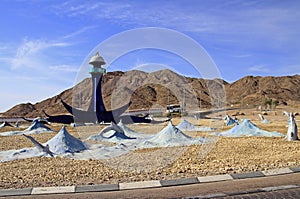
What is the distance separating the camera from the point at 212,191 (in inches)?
277

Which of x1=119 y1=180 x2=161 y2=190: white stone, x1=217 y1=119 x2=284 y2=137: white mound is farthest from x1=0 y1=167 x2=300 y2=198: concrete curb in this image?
x1=217 y1=119 x2=284 y2=137: white mound

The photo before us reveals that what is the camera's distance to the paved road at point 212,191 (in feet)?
21.9

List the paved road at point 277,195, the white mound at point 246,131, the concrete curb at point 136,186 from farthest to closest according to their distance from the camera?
the white mound at point 246,131 < the concrete curb at point 136,186 < the paved road at point 277,195

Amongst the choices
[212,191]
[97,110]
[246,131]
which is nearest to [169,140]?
[246,131]

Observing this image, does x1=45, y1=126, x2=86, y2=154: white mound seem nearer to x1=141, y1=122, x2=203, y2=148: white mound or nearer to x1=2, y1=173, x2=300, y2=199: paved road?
x1=141, y1=122, x2=203, y2=148: white mound

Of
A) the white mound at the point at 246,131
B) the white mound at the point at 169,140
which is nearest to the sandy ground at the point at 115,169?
the white mound at the point at 169,140

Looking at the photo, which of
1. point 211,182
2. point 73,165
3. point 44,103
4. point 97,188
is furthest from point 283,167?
point 44,103

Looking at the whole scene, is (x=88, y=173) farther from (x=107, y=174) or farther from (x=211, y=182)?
(x=211, y=182)

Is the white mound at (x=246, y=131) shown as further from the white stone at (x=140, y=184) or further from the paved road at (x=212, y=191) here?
the white stone at (x=140, y=184)

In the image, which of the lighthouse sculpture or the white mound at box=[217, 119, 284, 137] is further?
the lighthouse sculpture

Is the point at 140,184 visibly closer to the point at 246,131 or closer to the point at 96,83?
the point at 246,131

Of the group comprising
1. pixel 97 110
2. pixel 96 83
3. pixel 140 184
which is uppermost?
pixel 96 83

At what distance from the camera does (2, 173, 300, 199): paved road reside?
6.68 metres

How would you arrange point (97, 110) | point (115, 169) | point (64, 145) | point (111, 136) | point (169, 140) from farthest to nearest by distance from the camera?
point (97, 110)
point (111, 136)
point (169, 140)
point (64, 145)
point (115, 169)
